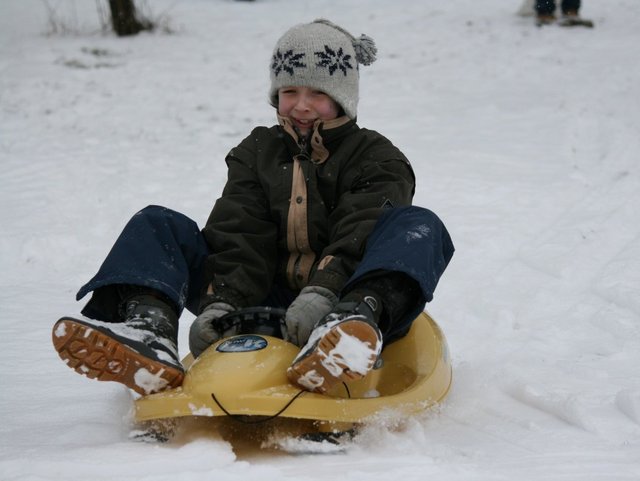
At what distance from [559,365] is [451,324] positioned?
0.61 meters

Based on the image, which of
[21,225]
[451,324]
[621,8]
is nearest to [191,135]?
[21,225]

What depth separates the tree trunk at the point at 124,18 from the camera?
873cm

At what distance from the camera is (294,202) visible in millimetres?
2732

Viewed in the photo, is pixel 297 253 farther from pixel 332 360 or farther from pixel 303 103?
pixel 332 360

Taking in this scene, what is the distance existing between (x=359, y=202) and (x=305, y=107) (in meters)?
0.41

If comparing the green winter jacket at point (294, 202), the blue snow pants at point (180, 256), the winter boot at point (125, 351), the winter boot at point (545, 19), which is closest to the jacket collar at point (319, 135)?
the green winter jacket at point (294, 202)

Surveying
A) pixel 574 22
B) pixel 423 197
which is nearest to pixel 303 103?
pixel 423 197

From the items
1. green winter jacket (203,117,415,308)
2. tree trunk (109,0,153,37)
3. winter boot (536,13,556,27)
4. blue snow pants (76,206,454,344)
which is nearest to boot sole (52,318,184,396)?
blue snow pants (76,206,454,344)

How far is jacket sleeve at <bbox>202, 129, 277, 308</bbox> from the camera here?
2.60m

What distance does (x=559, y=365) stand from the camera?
2953 mm

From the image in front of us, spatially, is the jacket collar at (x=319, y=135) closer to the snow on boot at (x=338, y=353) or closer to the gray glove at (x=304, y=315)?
the gray glove at (x=304, y=315)

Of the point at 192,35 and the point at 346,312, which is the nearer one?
the point at 346,312

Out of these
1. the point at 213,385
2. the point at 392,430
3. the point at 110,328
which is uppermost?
the point at 110,328

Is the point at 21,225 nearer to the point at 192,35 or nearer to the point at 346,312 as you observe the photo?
the point at 346,312
